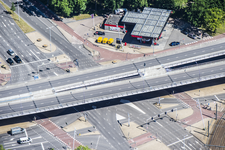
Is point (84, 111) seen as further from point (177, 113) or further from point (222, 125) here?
point (222, 125)

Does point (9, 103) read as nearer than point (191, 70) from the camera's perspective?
Yes

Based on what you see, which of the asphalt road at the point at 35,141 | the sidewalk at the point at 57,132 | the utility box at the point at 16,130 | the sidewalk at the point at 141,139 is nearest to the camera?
the asphalt road at the point at 35,141

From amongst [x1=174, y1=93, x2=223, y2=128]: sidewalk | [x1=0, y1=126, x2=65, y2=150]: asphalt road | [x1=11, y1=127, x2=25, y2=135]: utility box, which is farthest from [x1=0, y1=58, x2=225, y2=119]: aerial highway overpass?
[x1=174, y1=93, x2=223, y2=128]: sidewalk

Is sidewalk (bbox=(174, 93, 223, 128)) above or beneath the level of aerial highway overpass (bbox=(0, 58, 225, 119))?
beneath

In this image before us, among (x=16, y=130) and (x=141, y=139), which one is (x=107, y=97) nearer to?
(x=141, y=139)

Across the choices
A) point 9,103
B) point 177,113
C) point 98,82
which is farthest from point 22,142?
point 177,113

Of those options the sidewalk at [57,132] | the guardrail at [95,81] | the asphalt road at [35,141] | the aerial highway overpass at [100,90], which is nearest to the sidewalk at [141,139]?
the aerial highway overpass at [100,90]

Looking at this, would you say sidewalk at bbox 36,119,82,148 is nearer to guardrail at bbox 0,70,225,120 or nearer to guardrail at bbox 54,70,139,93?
guardrail at bbox 0,70,225,120

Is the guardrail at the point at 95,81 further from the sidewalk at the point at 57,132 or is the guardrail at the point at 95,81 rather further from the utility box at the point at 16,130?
the utility box at the point at 16,130
